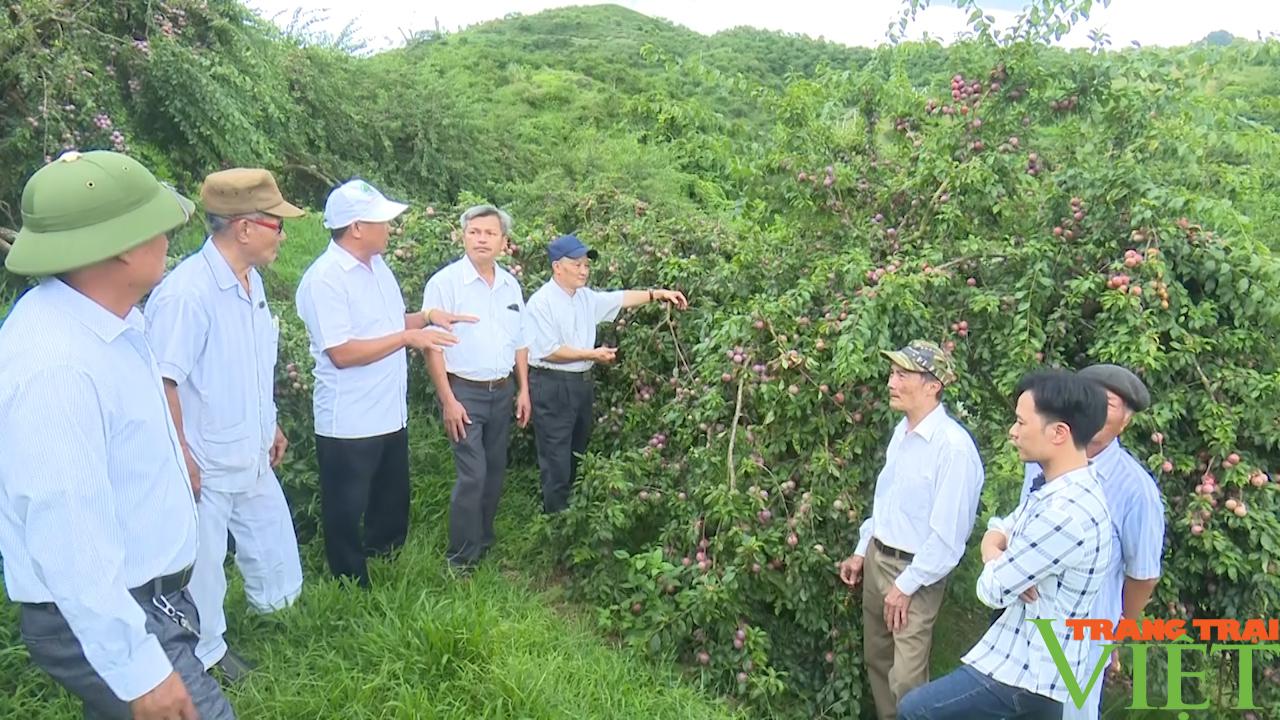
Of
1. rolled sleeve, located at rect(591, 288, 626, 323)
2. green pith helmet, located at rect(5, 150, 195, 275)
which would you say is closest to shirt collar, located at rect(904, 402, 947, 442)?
rolled sleeve, located at rect(591, 288, 626, 323)

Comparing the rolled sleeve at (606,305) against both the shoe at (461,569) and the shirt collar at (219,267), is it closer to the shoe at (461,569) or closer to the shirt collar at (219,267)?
the shoe at (461,569)

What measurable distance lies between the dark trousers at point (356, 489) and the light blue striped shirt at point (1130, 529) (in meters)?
2.64

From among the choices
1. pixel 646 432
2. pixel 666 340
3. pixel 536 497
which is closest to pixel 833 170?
pixel 666 340

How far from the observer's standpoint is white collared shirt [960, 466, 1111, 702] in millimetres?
2395

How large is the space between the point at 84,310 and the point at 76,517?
1.45 ft

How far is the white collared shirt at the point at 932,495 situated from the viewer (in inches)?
118

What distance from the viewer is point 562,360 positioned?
4.38 meters

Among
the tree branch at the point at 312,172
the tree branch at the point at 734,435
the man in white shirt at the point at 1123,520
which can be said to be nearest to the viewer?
the man in white shirt at the point at 1123,520

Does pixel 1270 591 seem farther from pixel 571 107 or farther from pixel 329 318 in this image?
pixel 571 107

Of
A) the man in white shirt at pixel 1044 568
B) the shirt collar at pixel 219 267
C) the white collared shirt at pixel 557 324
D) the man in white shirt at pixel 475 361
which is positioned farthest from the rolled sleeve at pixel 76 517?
the white collared shirt at pixel 557 324

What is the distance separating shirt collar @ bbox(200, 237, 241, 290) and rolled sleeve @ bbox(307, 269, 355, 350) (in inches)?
15.6

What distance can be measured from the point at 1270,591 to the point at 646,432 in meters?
2.78

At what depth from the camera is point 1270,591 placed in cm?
308

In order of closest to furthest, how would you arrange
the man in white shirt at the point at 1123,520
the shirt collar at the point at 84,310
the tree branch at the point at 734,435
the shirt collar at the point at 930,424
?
the shirt collar at the point at 84,310 → the man in white shirt at the point at 1123,520 → the shirt collar at the point at 930,424 → the tree branch at the point at 734,435
